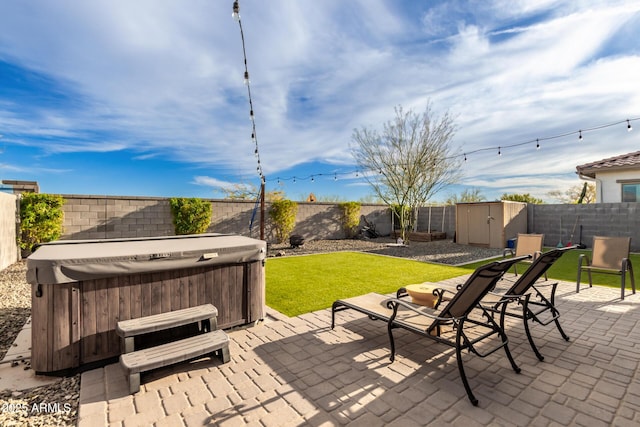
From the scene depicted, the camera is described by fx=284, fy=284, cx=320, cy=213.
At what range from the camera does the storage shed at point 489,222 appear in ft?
34.3

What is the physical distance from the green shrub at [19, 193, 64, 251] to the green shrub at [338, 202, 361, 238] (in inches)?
405

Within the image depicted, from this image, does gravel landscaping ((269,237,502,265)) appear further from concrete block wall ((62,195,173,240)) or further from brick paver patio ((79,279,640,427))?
brick paver patio ((79,279,640,427))

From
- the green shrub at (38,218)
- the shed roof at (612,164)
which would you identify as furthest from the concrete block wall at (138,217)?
the shed roof at (612,164)

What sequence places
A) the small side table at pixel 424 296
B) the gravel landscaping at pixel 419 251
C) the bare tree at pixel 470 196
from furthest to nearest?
the bare tree at pixel 470 196, the gravel landscaping at pixel 419 251, the small side table at pixel 424 296

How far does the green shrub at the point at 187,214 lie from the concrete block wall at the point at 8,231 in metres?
3.63

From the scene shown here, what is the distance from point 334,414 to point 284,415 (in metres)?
0.34

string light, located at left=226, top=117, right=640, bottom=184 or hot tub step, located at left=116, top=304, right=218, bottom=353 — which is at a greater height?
string light, located at left=226, top=117, right=640, bottom=184

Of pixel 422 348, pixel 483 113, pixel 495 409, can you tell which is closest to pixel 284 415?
pixel 495 409

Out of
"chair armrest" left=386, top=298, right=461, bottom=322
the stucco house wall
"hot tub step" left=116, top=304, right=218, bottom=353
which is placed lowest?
"hot tub step" left=116, top=304, right=218, bottom=353

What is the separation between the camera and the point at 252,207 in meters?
11.4

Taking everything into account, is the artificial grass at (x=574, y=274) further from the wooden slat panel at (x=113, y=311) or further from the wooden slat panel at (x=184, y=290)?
the wooden slat panel at (x=113, y=311)

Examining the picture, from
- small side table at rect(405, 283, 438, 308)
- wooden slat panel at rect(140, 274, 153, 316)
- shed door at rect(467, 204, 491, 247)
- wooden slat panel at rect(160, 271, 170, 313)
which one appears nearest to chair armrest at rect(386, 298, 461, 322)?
small side table at rect(405, 283, 438, 308)

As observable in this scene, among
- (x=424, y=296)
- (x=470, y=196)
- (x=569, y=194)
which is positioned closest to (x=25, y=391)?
(x=424, y=296)

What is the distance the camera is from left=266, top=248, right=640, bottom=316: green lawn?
474cm
